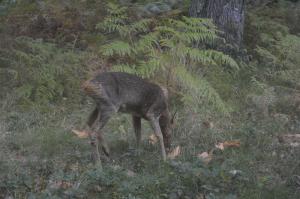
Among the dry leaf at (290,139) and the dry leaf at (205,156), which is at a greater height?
the dry leaf at (205,156)

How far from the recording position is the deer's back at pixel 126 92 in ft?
27.4

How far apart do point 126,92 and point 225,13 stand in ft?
16.1

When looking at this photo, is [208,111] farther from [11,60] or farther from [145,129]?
[11,60]

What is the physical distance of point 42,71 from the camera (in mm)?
11336

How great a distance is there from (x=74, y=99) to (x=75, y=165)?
326cm

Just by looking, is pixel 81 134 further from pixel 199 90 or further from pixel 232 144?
pixel 199 90

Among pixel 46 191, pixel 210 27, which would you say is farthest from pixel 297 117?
pixel 46 191

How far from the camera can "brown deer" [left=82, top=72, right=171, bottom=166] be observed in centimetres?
837

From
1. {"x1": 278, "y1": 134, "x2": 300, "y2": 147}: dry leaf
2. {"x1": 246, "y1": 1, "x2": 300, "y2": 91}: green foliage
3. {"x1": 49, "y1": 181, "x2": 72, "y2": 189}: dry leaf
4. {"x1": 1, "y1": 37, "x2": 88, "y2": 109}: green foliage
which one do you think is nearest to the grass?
{"x1": 49, "y1": 181, "x2": 72, "y2": 189}: dry leaf

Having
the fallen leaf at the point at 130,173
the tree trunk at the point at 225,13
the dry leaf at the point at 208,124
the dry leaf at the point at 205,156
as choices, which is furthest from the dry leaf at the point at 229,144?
the tree trunk at the point at 225,13

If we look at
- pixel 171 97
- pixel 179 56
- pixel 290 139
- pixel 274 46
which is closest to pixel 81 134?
pixel 171 97

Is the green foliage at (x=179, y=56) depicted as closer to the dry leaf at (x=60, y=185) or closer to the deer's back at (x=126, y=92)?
the deer's back at (x=126, y=92)

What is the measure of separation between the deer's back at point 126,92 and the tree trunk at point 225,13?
4168 millimetres

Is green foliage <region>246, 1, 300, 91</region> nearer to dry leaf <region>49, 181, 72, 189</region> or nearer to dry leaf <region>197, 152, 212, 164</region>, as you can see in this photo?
dry leaf <region>197, 152, 212, 164</region>
